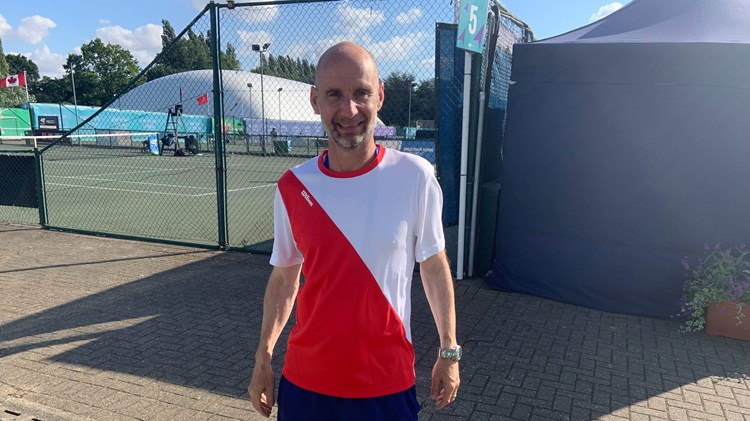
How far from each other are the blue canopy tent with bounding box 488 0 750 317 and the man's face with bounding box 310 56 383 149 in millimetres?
4084

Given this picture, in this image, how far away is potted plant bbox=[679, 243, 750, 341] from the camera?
177 inches

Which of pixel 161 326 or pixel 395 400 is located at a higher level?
pixel 395 400

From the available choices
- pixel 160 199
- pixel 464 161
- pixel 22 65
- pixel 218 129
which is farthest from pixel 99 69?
pixel 464 161

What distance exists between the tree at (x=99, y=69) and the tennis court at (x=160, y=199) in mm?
67389

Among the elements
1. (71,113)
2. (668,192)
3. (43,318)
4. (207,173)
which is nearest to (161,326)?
(43,318)

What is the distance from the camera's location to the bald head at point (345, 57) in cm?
177

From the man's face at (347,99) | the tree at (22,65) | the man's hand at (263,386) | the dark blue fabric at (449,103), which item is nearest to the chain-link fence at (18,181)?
the dark blue fabric at (449,103)

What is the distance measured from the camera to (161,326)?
4.77m

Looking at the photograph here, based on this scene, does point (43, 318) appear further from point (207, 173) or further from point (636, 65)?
point (207, 173)

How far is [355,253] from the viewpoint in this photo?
1771 mm

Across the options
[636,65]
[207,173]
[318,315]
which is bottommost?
[207,173]

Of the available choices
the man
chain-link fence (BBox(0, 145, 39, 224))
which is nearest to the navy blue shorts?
the man

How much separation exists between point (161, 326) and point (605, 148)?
4629 millimetres

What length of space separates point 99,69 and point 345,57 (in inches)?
3903
